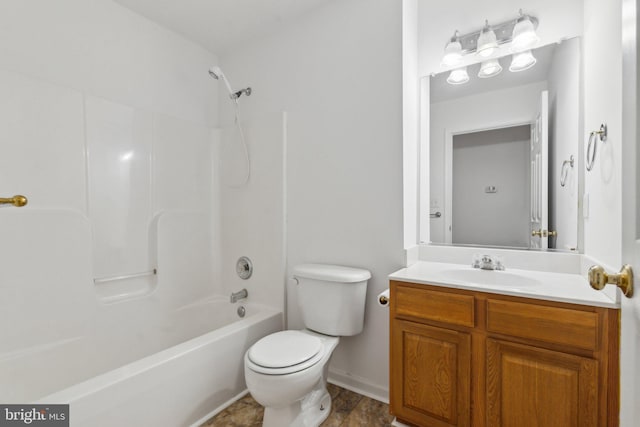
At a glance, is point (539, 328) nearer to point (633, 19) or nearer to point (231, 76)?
point (633, 19)

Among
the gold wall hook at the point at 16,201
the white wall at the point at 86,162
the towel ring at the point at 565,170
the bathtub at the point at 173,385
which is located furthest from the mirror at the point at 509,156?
the gold wall hook at the point at 16,201

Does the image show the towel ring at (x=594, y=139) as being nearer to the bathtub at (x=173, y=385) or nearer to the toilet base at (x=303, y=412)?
the toilet base at (x=303, y=412)

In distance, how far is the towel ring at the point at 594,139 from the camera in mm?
1189

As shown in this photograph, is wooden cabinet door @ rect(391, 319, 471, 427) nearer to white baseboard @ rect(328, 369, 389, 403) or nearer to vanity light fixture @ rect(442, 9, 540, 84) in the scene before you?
white baseboard @ rect(328, 369, 389, 403)

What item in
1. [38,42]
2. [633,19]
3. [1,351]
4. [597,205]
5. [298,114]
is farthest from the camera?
[298,114]

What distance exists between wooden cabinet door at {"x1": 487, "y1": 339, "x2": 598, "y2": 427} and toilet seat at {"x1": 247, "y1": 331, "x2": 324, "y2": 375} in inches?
31.5

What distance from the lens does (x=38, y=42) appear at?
1.66 meters

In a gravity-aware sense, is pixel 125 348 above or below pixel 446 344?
below

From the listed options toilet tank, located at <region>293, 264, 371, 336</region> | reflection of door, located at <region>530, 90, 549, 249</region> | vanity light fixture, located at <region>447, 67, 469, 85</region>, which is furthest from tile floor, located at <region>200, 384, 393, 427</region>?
vanity light fixture, located at <region>447, 67, 469, 85</region>

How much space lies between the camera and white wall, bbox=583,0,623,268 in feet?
3.49

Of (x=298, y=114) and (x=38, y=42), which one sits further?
(x=298, y=114)

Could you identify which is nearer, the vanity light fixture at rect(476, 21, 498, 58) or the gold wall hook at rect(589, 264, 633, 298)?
the gold wall hook at rect(589, 264, 633, 298)

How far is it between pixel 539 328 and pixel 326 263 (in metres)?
1.18

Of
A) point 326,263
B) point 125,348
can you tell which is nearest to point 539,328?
point 326,263
